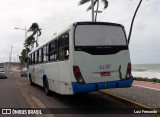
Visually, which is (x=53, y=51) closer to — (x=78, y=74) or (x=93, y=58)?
(x=93, y=58)

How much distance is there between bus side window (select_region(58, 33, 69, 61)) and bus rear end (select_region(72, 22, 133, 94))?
0.64 metres

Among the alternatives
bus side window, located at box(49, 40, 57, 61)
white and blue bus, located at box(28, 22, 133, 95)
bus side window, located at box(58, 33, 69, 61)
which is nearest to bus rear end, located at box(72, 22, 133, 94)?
white and blue bus, located at box(28, 22, 133, 95)

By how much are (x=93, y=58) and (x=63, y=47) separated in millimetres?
1617

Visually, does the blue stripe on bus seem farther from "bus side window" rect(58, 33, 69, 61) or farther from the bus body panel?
"bus side window" rect(58, 33, 69, 61)

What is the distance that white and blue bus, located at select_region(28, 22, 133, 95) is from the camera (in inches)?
436

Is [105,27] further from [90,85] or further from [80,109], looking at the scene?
[80,109]

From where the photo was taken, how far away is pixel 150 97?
1324 cm

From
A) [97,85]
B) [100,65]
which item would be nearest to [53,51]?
[100,65]

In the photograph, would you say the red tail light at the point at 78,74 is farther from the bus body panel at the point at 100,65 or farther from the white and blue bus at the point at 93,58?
the bus body panel at the point at 100,65

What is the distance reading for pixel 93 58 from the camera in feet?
37.2

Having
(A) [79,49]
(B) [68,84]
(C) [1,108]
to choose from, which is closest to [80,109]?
(B) [68,84]

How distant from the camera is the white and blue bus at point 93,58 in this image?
1106cm

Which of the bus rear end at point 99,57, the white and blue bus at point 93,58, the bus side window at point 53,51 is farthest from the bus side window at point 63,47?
the bus side window at point 53,51

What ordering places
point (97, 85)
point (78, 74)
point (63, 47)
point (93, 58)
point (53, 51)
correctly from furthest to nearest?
point (53, 51)
point (63, 47)
point (93, 58)
point (97, 85)
point (78, 74)
